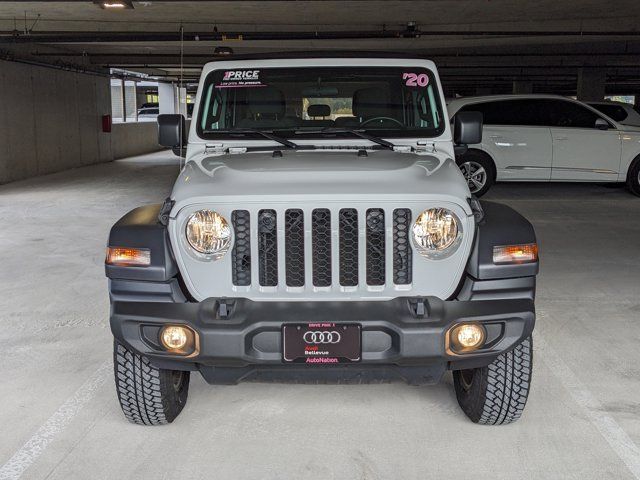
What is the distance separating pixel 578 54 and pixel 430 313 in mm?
19746

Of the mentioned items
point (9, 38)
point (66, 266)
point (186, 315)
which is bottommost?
point (66, 266)

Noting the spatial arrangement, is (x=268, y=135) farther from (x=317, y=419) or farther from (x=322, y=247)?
(x=317, y=419)

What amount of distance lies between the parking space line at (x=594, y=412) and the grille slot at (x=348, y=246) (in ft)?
4.63

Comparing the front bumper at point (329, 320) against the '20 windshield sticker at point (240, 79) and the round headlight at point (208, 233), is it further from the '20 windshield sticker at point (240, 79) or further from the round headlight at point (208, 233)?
the '20 windshield sticker at point (240, 79)

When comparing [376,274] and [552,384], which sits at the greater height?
[376,274]

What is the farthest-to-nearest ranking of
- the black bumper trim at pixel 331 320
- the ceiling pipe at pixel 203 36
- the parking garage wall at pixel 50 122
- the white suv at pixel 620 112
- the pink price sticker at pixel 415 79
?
the parking garage wall at pixel 50 122 → the ceiling pipe at pixel 203 36 → the white suv at pixel 620 112 → the pink price sticker at pixel 415 79 → the black bumper trim at pixel 331 320

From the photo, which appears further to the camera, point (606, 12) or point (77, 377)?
point (606, 12)

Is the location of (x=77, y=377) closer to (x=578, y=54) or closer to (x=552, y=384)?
(x=552, y=384)

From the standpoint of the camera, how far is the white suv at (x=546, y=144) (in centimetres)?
1213

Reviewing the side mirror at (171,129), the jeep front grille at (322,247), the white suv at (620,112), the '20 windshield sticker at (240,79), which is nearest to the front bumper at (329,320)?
the jeep front grille at (322,247)

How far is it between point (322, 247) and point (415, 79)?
5.42 feet

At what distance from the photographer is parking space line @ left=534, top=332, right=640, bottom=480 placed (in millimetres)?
3277

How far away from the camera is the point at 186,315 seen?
302cm

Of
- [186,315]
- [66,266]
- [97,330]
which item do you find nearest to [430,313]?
[186,315]
